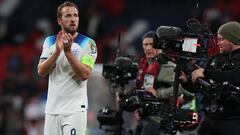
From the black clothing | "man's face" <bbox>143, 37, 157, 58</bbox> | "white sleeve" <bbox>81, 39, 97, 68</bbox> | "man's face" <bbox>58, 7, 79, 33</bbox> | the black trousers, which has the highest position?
"man's face" <bbox>58, 7, 79, 33</bbox>

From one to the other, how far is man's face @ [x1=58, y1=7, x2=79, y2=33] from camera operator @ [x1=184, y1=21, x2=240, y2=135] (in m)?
1.26

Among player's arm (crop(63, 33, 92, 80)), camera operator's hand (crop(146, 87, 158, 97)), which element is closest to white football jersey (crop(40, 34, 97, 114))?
player's arm (crop(63, 33, 92, 80))

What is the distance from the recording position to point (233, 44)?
8.02 m

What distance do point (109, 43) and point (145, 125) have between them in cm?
573

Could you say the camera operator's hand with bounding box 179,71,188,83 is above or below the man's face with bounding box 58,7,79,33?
below

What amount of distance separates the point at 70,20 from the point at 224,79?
160 centimetres

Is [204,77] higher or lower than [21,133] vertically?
higher

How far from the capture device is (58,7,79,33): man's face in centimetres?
793

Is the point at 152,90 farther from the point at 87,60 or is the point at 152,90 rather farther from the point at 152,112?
the point at 87,60

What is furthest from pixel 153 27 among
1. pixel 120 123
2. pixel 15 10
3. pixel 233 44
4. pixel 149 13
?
pixel 233 44

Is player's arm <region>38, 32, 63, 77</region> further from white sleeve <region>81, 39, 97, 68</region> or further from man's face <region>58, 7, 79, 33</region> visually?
white sleeve <region>81, 39, 97, 68</region>

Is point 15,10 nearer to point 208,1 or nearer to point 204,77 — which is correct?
point 208,1

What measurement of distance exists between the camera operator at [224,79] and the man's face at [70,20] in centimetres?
126

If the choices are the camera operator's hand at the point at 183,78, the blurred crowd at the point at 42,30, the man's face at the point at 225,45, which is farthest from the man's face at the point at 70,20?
the blurred crowd at the point at 42,30
